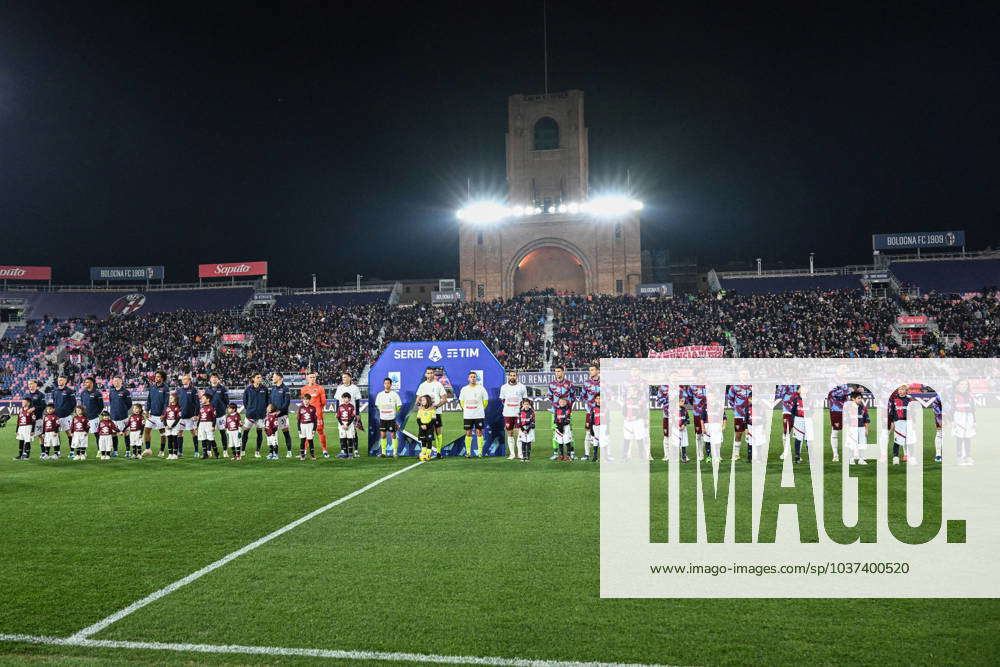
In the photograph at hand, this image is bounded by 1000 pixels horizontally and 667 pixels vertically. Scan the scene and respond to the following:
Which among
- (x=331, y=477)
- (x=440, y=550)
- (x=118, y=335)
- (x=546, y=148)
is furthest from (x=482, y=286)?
(x=440, y=550)

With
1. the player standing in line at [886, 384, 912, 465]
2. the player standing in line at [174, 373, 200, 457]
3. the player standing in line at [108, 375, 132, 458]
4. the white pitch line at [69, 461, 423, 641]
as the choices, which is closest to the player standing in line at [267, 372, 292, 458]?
the player standing in line at [174, 373, 200, 457]

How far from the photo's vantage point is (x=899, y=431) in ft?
41.8

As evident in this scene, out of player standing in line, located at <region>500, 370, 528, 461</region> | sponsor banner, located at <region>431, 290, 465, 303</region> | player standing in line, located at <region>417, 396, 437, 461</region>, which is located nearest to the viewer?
player standing in line, located at <region>417, 396, 437, 461</region>

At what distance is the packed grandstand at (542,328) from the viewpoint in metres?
37.2

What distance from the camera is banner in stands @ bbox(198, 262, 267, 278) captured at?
5528 cm

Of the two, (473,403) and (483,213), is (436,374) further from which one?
(483,213)

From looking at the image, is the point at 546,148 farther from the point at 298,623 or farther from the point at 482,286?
the point at 298,623

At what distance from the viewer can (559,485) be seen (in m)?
10.6

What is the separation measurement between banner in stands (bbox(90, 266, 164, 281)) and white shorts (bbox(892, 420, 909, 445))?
56.6 m

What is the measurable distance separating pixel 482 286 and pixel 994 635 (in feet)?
158

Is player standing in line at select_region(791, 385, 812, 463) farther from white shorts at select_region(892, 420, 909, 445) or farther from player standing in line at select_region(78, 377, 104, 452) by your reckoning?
player standing in line at select_region(78, 377, 104, 452)

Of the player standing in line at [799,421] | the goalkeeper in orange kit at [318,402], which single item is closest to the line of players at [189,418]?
the goalkeeper in orange kit at [318,402]

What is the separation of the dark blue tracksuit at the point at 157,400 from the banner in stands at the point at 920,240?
49.8 m

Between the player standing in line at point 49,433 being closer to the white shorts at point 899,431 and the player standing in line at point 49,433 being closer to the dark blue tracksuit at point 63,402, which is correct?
the dark blue tracksuit at point 63,402
